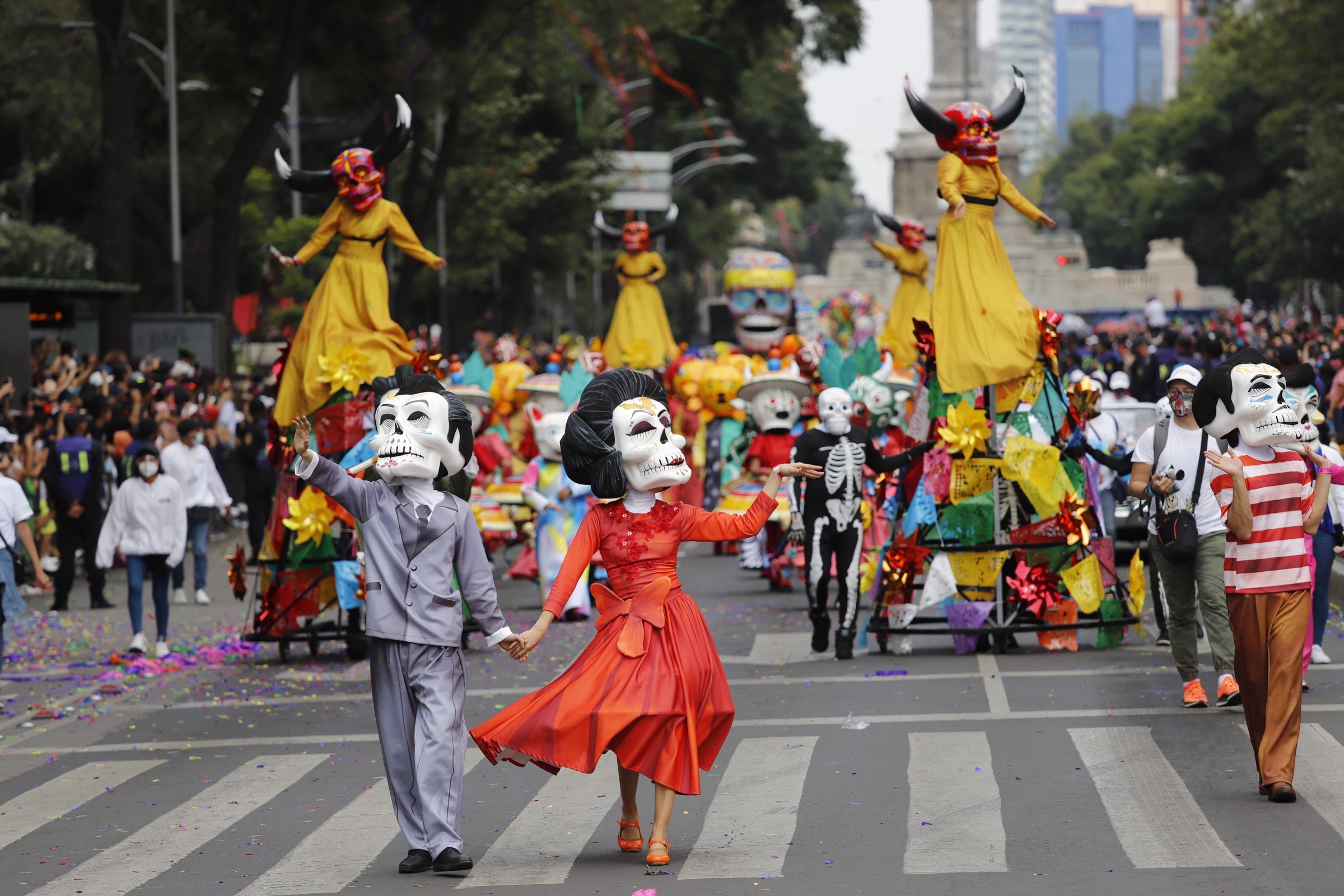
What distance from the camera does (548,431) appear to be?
1658cm

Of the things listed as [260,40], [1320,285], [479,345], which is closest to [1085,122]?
[1320,285]

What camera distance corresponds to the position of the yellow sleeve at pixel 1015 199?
13484 millimetres

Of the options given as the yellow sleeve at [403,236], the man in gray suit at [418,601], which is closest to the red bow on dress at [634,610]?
the man in gray suit at [418,601]

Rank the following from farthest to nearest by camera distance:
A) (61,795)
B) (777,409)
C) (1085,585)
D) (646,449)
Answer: (777,409) → (1085,585) → (61,795) → (646,449)

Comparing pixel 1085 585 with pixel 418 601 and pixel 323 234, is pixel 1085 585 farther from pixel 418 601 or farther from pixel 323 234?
pixel 418 601

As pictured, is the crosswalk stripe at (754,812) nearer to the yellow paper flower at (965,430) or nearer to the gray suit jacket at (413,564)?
the gray suit jacket at (413,564)

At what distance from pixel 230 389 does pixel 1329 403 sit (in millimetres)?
12820

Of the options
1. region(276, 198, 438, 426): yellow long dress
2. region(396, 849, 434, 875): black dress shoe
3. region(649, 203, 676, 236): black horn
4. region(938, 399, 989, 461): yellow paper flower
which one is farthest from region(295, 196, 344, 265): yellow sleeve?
region(649, 203, 676, 236): black horn

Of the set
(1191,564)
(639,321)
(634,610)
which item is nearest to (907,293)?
(639,321)

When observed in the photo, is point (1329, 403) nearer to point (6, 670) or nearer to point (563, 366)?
Result: point (563, 366)

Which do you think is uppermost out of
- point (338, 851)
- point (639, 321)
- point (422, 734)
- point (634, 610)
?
point (639, 321)

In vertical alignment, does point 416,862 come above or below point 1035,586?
below

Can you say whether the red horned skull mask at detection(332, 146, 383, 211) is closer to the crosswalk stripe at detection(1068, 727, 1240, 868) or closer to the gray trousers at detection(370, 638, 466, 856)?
the crosswalk stripe at detection(1068, 727, 1240, 868)

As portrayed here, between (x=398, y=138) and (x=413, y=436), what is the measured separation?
667 cm
